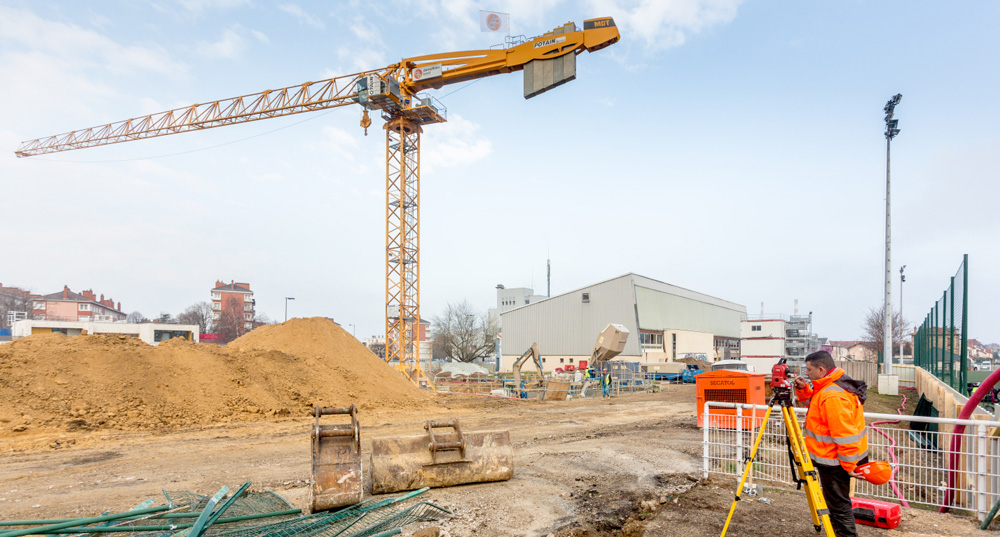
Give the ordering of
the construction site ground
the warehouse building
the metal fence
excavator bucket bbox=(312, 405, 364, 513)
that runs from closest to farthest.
→ the construction site ground
excavator bucket bbox=(312, 405, 364, 513)
the metal fence
the warehouse building

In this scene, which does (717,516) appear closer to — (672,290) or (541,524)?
(541,524)

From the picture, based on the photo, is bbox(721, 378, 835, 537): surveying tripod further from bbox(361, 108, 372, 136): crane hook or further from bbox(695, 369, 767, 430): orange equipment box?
bbox(361, 108, 372, 136): crane hook

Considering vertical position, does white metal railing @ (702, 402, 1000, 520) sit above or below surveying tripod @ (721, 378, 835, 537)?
below

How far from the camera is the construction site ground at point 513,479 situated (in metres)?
5.79

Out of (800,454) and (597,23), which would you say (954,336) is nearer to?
(800,454)

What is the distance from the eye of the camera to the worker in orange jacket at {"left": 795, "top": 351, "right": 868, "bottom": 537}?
4.19 m

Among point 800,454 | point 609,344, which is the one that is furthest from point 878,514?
point 609,344

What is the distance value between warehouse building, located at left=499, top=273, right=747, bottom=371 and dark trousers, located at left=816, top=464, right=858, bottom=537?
37.3 metres

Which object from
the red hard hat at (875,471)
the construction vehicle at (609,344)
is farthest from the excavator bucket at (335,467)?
the construction vehicle at (609,344)

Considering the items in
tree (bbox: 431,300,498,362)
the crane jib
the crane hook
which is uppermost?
the crane jib

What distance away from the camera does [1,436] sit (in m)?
12.1

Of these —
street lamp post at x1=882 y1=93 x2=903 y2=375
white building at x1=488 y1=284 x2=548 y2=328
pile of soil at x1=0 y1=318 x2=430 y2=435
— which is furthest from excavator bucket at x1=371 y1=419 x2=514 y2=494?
white building at x1=488 y1=284 x2=548 y2=328

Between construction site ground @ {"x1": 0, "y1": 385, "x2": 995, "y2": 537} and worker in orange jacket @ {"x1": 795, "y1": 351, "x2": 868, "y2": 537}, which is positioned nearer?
worker in orange jacket @ {"x1": 795, "y1": 351, "x2": 868, "y2": 537}

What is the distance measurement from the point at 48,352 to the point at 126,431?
4091 mm
